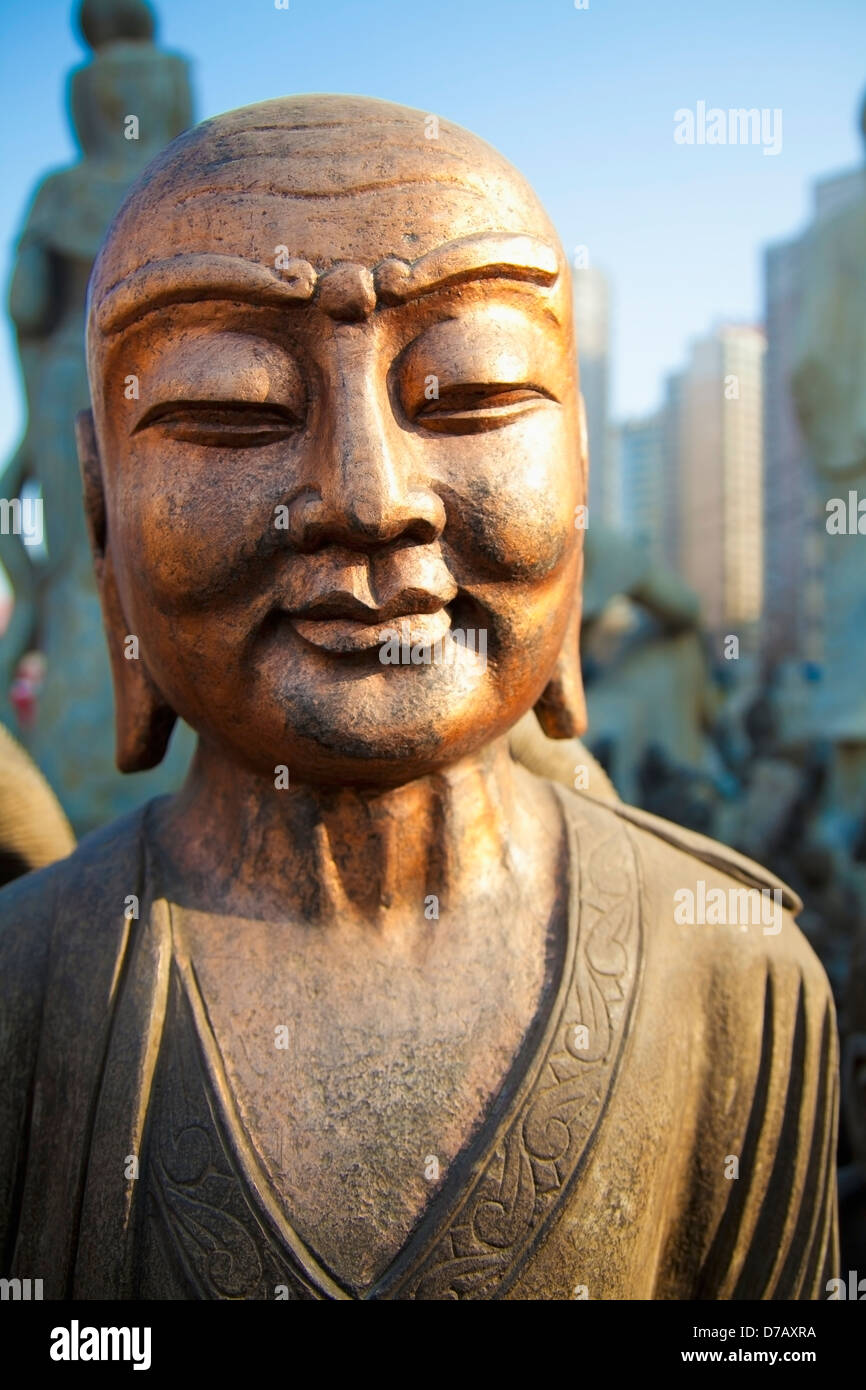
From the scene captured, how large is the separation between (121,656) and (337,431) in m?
0.68

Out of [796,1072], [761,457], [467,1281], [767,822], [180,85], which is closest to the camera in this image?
[467,1281]

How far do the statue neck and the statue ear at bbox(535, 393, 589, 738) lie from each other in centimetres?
24

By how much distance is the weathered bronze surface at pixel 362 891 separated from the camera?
5.86 feet

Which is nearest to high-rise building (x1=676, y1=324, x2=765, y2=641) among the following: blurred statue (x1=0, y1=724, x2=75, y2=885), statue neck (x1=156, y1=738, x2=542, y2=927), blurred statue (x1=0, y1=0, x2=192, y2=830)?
blurred statue (x1=0, y1=0, x2=192, y2=830)

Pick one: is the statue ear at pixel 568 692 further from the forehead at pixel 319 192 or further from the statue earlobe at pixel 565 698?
the forehead at pixel 319 192

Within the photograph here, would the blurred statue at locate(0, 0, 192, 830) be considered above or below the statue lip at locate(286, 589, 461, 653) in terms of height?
above

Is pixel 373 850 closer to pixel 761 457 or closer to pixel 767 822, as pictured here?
pixel 767 822

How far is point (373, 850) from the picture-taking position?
1980 millimetres

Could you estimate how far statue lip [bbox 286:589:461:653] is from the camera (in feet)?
5.86

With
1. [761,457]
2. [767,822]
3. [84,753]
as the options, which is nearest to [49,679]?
[84,753]

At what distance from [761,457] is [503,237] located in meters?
22.5

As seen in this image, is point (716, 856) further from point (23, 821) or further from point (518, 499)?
point (23, 821)

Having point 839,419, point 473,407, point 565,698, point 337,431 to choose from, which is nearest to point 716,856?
point 565,698

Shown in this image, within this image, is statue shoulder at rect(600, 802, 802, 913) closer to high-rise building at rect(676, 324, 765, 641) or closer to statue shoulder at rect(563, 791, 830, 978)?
statue shoulder at rect(563, 791, 830, 978)
